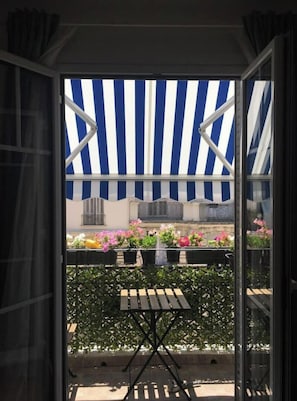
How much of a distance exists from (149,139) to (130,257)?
140cm

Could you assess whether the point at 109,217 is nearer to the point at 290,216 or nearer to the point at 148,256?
the point at 148,256

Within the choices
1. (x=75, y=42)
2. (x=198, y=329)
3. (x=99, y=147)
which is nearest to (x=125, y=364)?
(x=198, y=329)

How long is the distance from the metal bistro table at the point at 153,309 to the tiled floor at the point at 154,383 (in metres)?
0.07

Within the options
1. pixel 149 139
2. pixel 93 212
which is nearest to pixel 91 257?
pixel 149 139

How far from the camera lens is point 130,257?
16.7ft

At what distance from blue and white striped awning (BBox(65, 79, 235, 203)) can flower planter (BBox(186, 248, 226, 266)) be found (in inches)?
27.9

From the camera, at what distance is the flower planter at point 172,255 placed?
5.23m

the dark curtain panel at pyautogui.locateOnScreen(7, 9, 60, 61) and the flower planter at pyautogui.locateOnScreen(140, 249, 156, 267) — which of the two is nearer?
the dark curtain panel at pyautogui.locateOnScreen(7, 9, 60, 61)

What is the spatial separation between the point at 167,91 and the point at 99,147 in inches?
44.6

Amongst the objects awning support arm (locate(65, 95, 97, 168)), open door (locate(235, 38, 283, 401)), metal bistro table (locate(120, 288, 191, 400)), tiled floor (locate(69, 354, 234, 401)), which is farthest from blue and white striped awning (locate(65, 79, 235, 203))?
tiled floor (locate(69, 354, 234, 401))

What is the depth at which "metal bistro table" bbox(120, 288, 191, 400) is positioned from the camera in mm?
3859

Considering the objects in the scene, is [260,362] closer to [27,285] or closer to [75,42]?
[27,285]

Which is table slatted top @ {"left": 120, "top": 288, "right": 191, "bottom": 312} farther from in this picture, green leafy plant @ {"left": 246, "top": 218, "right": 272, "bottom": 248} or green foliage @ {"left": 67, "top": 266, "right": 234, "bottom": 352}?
green leafy plant @ {"left": 246, "top": 218, "right": 272, "bottom": 248}

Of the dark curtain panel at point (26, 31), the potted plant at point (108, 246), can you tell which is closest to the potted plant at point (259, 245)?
the dark curtain panel at point (26, 31)
